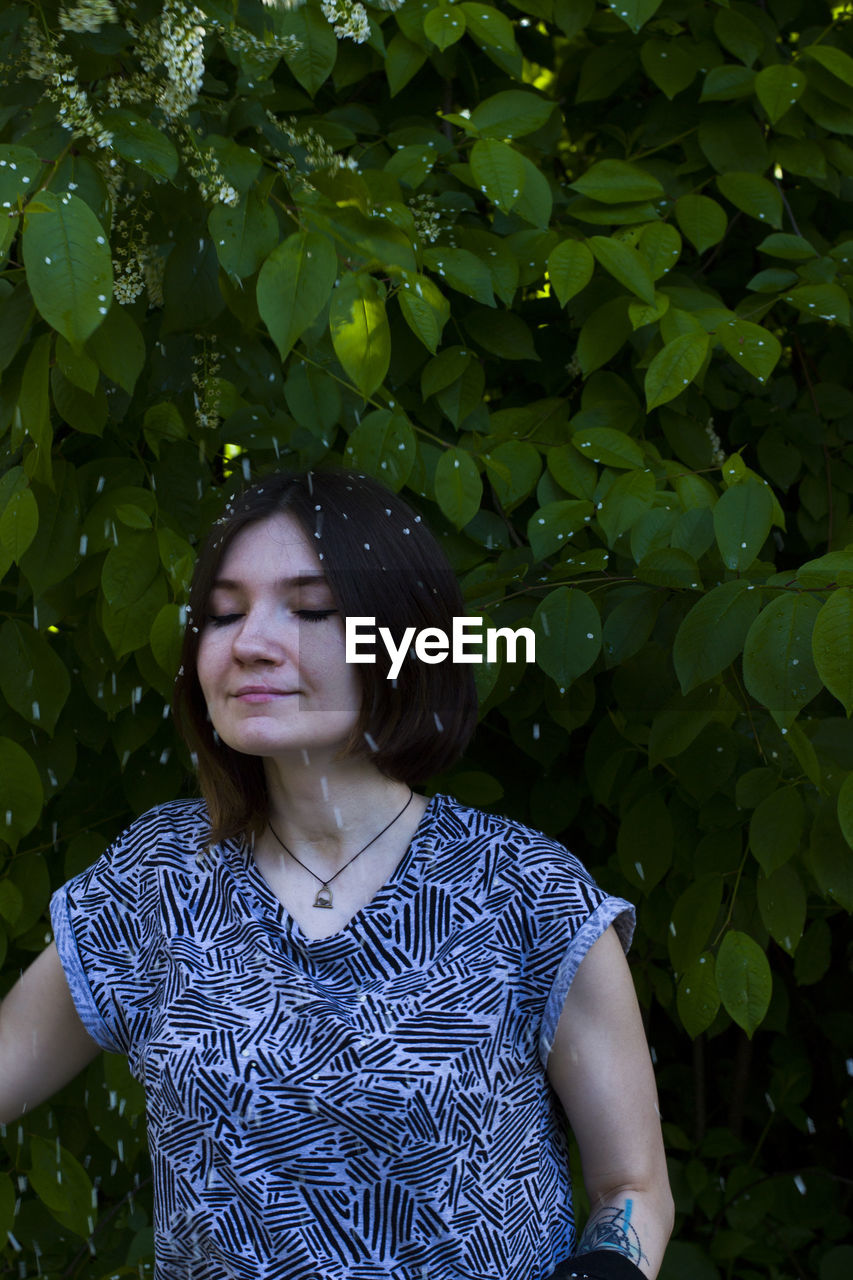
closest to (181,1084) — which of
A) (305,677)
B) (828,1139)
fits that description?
(305,677)

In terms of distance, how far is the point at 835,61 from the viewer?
1.76 meters

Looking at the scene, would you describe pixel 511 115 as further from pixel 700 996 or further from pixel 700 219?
pixel 700 996

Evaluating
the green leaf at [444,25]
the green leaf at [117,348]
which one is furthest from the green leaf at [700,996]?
the green leaf at [444,25]

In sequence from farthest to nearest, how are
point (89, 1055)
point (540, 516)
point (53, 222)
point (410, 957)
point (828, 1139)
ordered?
point (828, 1139) → point (540, 516) → point (89, 1055) → point (410, 957) → point (53, 222)

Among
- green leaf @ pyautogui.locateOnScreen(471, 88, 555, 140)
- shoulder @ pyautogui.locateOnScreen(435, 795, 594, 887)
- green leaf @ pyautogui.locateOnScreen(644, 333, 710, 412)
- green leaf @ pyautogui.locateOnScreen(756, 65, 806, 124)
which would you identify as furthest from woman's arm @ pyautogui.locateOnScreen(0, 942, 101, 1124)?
green leaf @ pyautogui.locateOnScreen(756, 65, 806, 124)

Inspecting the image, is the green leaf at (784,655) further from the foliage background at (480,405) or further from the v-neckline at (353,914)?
the v-neckline at (353,914)

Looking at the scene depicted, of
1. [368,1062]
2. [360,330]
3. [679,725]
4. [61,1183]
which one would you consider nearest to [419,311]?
[360,330]

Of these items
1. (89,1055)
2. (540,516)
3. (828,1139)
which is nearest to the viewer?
(89,1055)

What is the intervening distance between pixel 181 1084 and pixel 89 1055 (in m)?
0.23

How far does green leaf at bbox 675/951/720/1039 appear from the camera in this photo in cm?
152

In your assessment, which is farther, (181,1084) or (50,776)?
(50,776)

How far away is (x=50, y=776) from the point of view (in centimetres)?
159

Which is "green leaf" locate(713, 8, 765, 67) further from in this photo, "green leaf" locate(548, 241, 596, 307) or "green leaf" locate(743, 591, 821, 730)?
"green leaf" locate(743, 591, 821, 730)

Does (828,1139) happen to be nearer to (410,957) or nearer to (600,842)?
(600,842)
